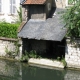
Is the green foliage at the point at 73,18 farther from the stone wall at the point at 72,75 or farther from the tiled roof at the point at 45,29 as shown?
the stone wall at the point at 72,75

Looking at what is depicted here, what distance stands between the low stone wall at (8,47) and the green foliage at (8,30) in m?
0.69

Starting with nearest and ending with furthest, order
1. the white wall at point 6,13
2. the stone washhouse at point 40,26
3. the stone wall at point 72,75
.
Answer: the stone wall at point 72,75 → the stone washhouse at point 40,26 → the white wall at point 6,13

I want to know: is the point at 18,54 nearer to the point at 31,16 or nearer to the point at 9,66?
the point at 9,66

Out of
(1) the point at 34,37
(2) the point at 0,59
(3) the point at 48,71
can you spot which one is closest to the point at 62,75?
(3) the point at 48,71

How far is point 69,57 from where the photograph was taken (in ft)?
68.9

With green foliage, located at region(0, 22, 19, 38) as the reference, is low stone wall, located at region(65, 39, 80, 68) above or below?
below

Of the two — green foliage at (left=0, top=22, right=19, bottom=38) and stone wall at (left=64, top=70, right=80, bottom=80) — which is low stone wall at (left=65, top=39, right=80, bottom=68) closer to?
stone wall at (left=64, top=70, right=80, bottom=80)

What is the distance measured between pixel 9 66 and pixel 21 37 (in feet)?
8.60

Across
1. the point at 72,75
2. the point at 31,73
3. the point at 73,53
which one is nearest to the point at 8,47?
the point at 31,73

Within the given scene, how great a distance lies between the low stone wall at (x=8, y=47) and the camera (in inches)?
925

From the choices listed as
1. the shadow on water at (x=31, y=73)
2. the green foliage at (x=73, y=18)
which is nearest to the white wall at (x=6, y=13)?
the shadow on water at (x=31, y=73)

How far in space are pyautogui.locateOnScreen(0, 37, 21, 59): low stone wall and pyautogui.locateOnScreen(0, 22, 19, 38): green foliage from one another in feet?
2.25

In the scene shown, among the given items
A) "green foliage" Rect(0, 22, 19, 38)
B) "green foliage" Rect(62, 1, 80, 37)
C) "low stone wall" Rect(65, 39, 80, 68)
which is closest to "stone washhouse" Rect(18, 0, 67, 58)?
"green foliage" Rect(0, 22, 19, 38)

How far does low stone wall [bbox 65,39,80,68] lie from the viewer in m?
20.7
